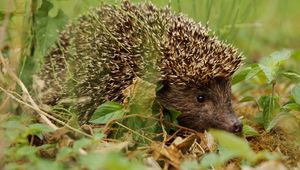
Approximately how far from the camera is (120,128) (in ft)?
18.3

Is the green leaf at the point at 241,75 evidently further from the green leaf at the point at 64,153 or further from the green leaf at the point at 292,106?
the green leaf at the point at 64,153

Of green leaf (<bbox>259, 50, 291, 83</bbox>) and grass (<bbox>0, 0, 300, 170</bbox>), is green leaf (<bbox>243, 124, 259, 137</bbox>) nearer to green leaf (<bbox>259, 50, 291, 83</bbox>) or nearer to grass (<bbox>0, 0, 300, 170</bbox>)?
grass (<bbox>0, 0, 300, 170</bbox>)

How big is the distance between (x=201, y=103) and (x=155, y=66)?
57 centimetres

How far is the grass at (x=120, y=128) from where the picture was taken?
4.34m

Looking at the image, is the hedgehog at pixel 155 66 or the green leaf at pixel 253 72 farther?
the hedgehog at pixel 155 66

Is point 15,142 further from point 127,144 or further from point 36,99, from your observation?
point 36,99

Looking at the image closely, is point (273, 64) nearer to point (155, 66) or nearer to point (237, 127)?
point (237, 127)

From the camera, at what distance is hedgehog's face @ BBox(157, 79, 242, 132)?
618 cm

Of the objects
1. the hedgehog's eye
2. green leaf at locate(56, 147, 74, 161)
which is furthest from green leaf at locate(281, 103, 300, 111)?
green leaf at locate(56, 147, 74, 161)

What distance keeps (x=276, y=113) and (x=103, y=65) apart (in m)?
1.60

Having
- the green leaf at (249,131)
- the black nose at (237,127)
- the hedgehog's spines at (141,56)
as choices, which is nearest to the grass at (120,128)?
the green leaf at (249,131)

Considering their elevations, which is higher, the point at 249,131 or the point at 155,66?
the point at 155,66

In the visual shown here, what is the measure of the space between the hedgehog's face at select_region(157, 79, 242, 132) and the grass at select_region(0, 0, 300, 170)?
21 centimetres

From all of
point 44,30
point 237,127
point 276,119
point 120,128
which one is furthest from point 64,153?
point 44,30
